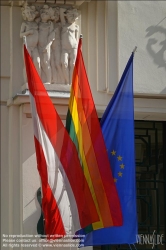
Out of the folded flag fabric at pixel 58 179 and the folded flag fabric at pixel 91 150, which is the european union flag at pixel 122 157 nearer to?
the folded flag fabric at pixel 91 150

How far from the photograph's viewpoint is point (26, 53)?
7645mm

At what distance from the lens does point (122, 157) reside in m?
7.44

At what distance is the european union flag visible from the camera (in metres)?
7.36

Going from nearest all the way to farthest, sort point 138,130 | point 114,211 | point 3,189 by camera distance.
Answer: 1. point 114,211
2. point 3,189
3. point 138,130

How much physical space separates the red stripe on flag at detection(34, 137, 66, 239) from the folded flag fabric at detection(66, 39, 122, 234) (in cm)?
23

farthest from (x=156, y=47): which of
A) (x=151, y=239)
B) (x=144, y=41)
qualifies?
(x=151, y=239)

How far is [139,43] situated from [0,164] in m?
1.74

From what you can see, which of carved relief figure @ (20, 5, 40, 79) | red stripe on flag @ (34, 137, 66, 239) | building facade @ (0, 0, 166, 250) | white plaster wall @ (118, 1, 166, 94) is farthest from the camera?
white plaster wall @ (118, 1, 166, 94)

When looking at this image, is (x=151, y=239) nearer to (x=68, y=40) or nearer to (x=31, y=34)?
(x=68, y=40)

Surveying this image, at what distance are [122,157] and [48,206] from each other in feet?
2.43

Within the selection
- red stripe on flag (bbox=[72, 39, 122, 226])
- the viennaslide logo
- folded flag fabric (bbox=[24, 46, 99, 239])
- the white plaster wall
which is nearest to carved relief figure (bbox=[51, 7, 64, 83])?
the white plaster wall

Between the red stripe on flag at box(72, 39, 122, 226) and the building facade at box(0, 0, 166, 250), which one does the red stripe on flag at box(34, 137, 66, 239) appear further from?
the building facade at box(0, 0, 166, 250)

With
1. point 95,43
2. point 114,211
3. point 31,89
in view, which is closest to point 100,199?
point 114,211

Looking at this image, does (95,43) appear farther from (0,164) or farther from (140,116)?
(0,164)
